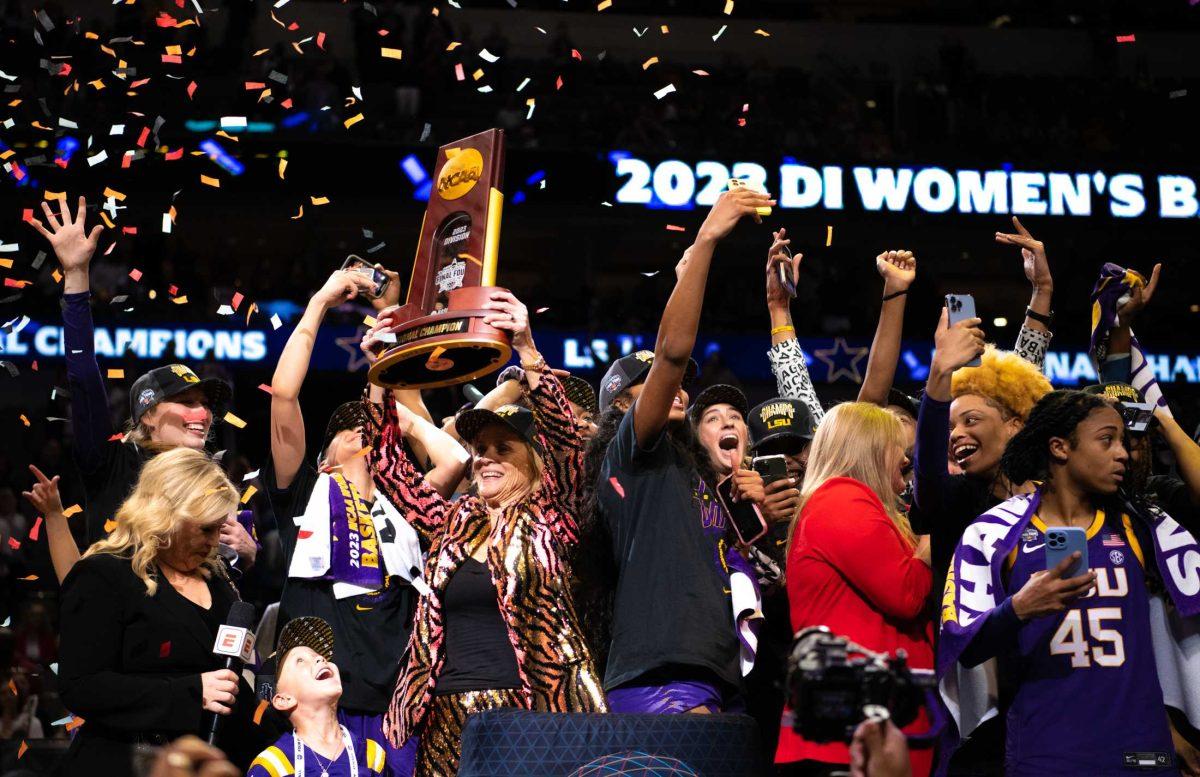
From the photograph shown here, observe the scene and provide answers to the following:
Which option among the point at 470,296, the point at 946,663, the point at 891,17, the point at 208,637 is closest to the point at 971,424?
the point at 946,663

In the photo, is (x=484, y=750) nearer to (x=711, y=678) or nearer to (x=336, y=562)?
(x=711, y=678)

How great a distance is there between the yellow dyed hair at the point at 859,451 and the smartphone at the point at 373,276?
1491 mm

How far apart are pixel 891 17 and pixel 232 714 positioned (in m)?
17.0

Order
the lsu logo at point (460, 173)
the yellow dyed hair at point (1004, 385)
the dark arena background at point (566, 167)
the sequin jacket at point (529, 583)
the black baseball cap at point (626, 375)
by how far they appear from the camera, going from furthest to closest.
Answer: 1. the dark arena background at point (566, 167)
2. the black baseball cap at point (626, 375)
3. the yellow dyed hair at point (1004, 385)
4. the lsu logo at point (460, 173)
5. the sequin jacket at point (529, 583)

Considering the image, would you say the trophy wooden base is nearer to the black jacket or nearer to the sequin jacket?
the sequin jacket

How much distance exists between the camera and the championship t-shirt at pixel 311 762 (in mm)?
3828

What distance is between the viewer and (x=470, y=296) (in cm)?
356

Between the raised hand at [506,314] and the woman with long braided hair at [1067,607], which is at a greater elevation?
the raised hand at [506,314]

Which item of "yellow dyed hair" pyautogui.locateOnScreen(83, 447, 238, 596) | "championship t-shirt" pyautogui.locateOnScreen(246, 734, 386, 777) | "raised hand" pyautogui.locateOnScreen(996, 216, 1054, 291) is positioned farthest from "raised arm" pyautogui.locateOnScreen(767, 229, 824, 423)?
"yellow dyed hair" pyautogui.locateOnScreen(83, 447, 238, 596)

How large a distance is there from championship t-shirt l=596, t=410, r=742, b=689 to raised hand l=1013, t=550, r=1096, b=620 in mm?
703

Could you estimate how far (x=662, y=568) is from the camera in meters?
3.43

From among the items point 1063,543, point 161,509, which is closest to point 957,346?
point 1063,543

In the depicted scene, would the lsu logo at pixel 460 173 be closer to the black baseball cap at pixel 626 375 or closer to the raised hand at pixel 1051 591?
the black baseball cap at pixel 626 375

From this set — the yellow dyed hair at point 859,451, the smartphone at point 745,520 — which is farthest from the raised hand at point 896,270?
the smartphone at point 745,520
